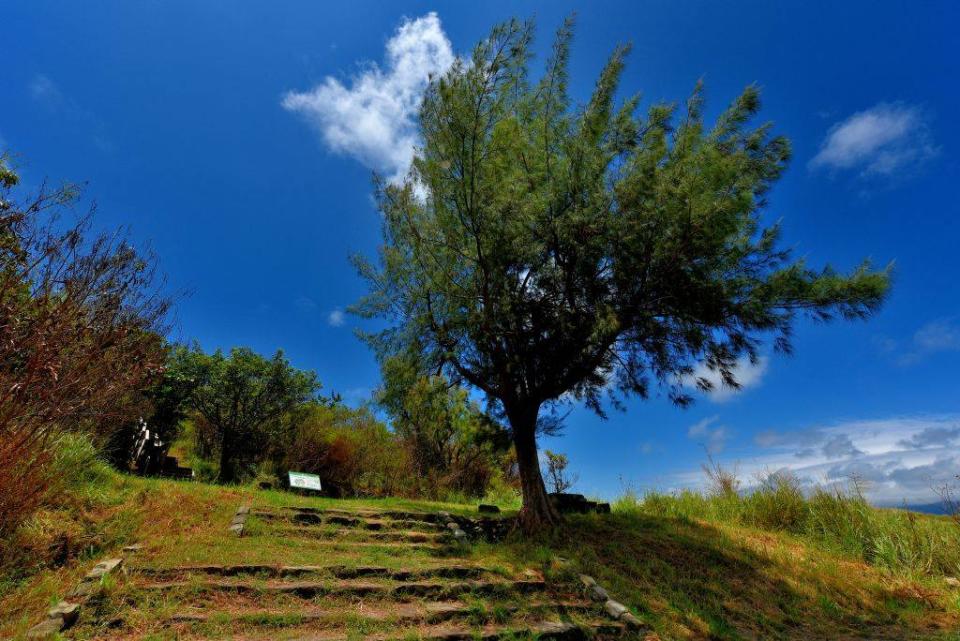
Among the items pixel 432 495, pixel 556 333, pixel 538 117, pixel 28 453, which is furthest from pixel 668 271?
pixel 432 495

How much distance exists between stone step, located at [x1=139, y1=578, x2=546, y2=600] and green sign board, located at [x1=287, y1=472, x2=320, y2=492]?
741cm

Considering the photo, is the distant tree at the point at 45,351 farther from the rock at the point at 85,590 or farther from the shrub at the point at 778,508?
the shrub at the point at 778,508

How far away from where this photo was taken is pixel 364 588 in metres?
5.56

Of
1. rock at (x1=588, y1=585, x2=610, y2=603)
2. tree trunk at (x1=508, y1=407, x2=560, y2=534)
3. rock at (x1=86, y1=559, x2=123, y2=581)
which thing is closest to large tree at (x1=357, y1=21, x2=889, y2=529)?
tree trunk at (x1=508, y1=407, x2=560, y2=534)

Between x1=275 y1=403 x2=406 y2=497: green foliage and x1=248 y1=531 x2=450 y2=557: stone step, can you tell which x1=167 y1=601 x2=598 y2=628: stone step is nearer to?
x1=248 y1=531 x2=450 y2=557: stone step

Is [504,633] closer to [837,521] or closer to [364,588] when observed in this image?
[364,588]

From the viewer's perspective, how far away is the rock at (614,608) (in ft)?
19.1

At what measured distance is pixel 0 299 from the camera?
4891mm

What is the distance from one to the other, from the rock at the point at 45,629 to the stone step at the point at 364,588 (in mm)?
838

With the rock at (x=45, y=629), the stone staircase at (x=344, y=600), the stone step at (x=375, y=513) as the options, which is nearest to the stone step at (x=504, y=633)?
the stone staircase at (x=344, y=600)

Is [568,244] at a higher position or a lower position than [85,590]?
higher

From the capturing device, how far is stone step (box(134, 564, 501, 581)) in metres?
5.32

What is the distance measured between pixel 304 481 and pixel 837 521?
41.8 ft

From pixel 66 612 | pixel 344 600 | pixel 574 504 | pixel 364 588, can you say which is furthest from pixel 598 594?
pixel 66 612
